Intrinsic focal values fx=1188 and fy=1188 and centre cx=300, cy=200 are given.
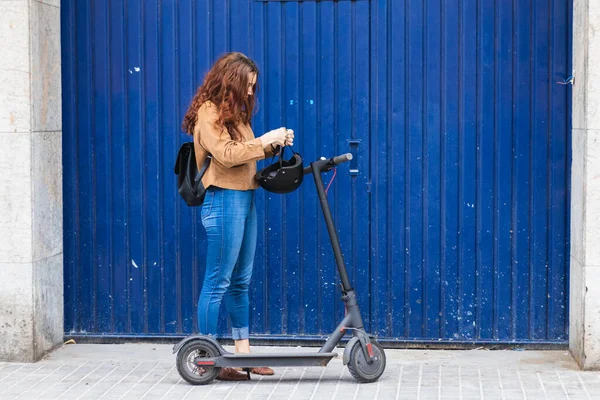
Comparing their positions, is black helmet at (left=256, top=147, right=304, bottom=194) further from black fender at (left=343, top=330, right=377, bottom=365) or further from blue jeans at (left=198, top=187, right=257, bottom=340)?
black fender at (left=343, top=330, right=377, bottom=365)

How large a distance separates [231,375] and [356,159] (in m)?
1.54

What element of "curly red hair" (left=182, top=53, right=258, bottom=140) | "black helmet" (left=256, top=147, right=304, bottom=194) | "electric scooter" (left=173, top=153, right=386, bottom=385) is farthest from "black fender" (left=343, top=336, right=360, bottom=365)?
"curly red hair" (left=182, top=53, right=258, bottom=140)

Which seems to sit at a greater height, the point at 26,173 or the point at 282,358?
the point at 26,173

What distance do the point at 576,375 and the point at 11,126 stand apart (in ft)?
11.4

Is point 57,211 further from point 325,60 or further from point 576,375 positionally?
point 576,375

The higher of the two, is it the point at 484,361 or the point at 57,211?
the point at 57,211

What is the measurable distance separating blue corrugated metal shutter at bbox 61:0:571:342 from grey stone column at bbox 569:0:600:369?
0.30 metres

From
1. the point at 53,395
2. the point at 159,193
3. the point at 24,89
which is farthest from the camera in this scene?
the point at 159,193

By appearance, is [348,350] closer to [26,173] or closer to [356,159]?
[356,159]

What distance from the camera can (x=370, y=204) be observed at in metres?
7.14

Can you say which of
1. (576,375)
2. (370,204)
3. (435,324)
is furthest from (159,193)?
(576,375)

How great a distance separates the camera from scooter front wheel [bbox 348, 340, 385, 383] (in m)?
6.32

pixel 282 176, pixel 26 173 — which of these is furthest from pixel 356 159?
pixel 26 173

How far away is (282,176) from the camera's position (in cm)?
626
